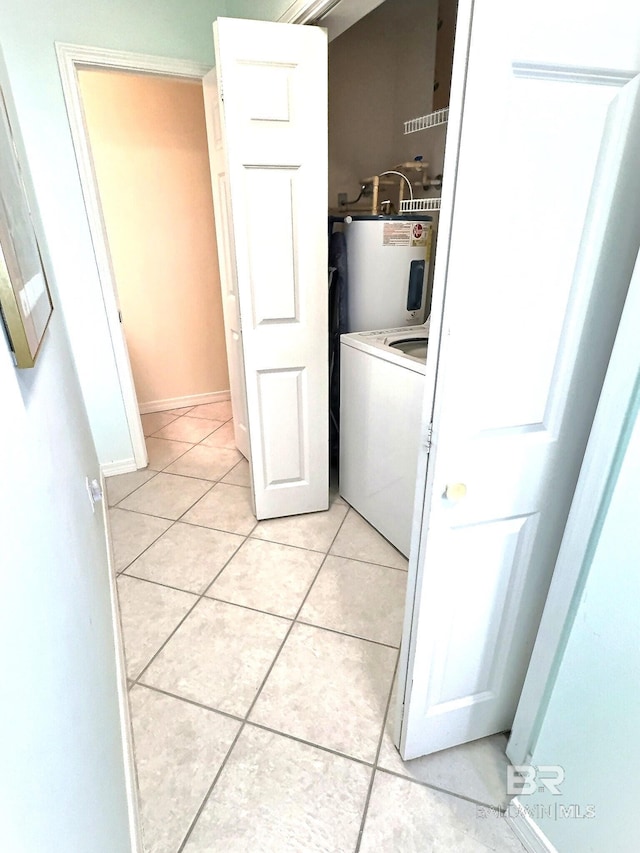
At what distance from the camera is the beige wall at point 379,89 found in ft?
8.15

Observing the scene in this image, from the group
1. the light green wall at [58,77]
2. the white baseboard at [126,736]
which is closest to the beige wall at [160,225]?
the light green wall at [58,77]

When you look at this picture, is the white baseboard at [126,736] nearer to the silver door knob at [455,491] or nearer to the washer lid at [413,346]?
the silver door knob at [455,491]

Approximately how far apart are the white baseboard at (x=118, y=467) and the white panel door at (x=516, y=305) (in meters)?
2.22

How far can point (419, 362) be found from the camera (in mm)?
1646

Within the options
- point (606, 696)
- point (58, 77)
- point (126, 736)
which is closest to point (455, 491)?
point (606, 696)

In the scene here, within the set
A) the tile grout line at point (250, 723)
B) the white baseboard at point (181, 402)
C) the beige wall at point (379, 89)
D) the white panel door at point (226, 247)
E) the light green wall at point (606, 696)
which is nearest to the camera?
the light green wall at point (606, 696)

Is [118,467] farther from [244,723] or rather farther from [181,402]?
[244,723]

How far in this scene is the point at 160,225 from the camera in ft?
10.9

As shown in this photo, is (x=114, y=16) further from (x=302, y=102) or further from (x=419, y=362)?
(x=419, y=362)

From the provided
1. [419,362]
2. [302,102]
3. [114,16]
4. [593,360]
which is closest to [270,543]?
[419,362]

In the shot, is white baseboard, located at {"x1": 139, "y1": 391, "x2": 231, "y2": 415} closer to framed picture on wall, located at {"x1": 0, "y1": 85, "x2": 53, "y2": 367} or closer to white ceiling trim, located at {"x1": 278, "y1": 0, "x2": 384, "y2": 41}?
white ceiling trim, located at {"x1": 278, "y1": 0, "x2": 384, "y2": 41}

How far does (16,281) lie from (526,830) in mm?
1567

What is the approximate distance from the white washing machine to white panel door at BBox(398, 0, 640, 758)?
2.52 ft

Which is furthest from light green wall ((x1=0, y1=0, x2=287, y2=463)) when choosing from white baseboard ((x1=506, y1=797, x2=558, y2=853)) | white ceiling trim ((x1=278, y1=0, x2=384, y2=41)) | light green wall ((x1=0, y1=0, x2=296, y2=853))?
white baseboard ((x1=506, y1=797, x2=558, y2=853))
